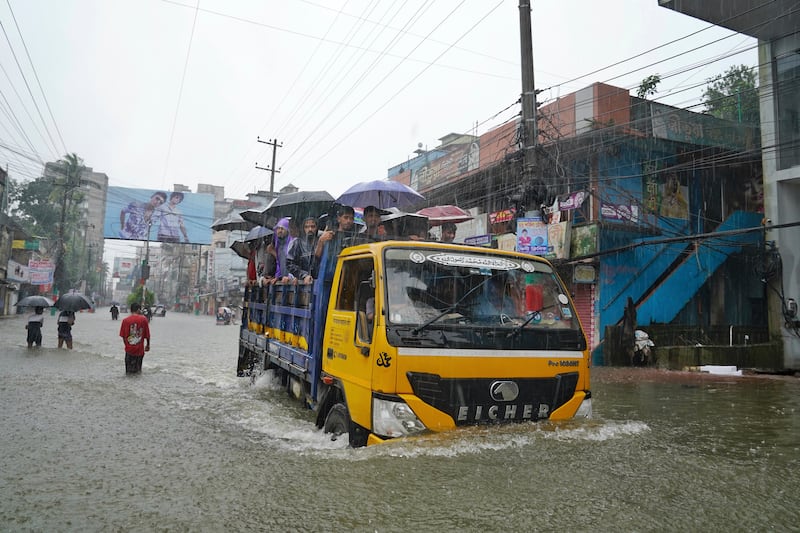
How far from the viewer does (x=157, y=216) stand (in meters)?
37.4

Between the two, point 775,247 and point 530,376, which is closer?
point 530,376

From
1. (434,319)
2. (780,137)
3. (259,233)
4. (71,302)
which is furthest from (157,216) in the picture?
(434,319)

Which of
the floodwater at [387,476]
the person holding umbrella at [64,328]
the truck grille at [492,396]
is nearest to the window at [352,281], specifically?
the truck grille at [492,396]

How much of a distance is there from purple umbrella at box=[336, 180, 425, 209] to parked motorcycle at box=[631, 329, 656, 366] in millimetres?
9122

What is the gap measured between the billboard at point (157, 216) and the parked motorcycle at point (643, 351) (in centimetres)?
3074

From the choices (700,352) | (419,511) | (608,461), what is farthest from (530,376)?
(700,352)

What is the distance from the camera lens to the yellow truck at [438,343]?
381cm

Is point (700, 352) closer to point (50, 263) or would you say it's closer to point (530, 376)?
point (530, 376)

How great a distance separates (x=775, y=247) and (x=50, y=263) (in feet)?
141

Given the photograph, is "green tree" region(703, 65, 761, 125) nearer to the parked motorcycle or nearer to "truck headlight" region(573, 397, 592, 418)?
the parked motorcycle

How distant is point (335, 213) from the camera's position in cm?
818

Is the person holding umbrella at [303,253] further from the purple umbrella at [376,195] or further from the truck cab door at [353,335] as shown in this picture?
the purple umbrella at [376,195]

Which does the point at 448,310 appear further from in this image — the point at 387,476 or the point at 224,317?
the point at 224,317

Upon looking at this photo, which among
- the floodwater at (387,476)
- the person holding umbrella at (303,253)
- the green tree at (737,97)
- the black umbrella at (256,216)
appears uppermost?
the green tree at (737,97)
